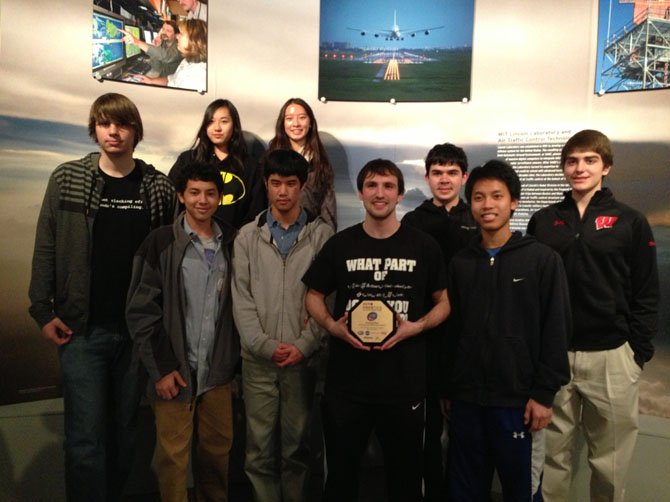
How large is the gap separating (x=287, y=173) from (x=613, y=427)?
266 centimetres

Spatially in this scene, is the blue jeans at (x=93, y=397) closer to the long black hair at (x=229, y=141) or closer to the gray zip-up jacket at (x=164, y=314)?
the gray zip-up jacket at (x=164, y=314)

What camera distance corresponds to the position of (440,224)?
3500mm

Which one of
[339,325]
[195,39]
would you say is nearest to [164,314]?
[339,325]

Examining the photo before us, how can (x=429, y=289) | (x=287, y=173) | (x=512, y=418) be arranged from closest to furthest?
1. (x=512, y=418)
2. (x=429, y=289)
3. (x=287, y=173)

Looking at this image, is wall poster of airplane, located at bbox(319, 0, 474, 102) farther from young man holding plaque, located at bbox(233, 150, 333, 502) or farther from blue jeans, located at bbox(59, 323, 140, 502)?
blue jeans, located at bbox(59, 323, 140, 502)

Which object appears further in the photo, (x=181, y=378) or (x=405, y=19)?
(x=405, y=19)

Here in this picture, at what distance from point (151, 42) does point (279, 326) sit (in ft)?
9.82

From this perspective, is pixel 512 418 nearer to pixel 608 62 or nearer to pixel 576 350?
pixel 576 350

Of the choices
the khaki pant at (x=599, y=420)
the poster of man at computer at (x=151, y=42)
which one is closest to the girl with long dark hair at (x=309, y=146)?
the poster of man at computer at (x=151, y=42)

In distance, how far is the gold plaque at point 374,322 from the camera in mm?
2672

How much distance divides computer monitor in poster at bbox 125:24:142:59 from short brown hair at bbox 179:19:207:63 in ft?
1.23

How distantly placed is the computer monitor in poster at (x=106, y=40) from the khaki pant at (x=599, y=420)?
14.1 feet

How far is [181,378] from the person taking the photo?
2.98 meters

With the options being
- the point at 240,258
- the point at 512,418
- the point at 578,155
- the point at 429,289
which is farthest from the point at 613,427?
the point at 240,258
